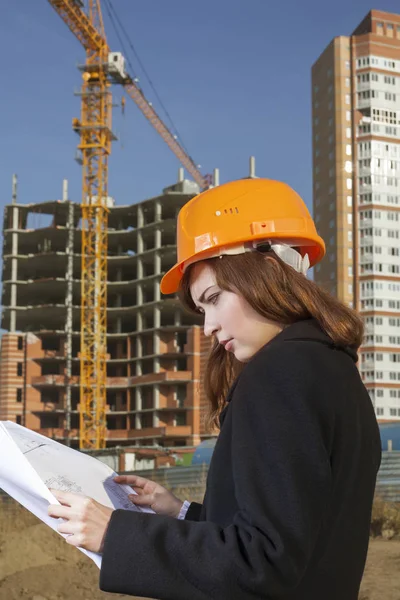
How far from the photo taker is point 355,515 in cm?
141

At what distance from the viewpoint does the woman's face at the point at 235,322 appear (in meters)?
1.54

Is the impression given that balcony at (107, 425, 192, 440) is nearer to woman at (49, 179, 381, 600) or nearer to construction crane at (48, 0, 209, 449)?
construction crane at (48, 0, 209, 449)

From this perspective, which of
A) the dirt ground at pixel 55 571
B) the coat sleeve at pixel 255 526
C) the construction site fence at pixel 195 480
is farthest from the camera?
the construction site fence at pixel 195 480

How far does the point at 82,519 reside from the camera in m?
1.37

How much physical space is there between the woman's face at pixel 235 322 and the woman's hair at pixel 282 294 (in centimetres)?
2

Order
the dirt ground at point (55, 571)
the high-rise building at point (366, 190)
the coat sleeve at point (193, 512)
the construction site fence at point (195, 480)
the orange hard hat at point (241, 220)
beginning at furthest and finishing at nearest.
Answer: the high-rise building at point (366, 190) → the construction site fence at point (195, 480) → the dirt ground at point (55, 571) → the coat sleeve at point (193, 512) → the orange hard hat at point (241, 220)

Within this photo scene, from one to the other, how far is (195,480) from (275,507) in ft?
40.4

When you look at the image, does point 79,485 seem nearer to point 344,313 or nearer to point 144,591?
point 144,591

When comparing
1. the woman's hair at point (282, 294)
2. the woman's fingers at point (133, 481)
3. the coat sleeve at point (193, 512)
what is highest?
the woman's hair at point (282, 294)

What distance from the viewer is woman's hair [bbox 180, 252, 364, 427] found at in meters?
1.48

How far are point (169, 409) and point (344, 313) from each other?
6310 cm

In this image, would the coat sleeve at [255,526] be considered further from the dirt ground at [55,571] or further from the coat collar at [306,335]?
the dirt ground at [55,571]

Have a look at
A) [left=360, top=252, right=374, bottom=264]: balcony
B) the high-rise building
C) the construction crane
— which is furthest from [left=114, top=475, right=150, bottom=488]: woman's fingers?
[left=360, top=252, right=374, bottom=264]: balcony

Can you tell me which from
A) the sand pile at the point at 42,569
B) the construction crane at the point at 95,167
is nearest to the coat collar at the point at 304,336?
the sand pile at the point at 42,569
